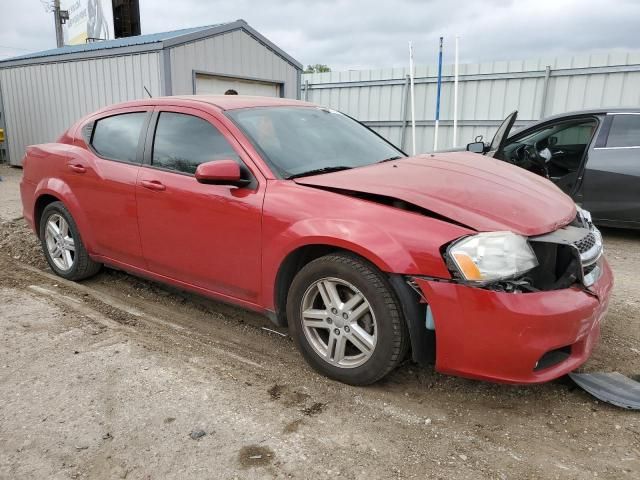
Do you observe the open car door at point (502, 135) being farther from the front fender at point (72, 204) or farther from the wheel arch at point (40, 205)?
the wheel arch at point (40, 205)

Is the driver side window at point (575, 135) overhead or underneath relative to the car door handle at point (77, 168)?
overhead

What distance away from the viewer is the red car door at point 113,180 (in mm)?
3799

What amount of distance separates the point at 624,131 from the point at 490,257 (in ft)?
14.9

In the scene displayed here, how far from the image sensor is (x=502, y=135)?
5617mm

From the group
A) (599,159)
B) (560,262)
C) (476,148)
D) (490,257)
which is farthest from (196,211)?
(599,159)

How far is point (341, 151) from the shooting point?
3529 millimetres

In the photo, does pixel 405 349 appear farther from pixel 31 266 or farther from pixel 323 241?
pixel 31 266

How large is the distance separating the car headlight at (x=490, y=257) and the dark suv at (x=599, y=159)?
3385 millimetres

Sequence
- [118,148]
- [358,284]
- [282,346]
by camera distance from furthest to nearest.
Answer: [118,148]
[282,346]
[358,284]

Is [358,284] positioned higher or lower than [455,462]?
higher

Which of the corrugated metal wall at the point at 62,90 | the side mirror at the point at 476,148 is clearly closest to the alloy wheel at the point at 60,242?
the side mirror at the point at 476,148

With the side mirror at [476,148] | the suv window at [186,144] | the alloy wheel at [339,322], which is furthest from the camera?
the side mirror at [476,148]

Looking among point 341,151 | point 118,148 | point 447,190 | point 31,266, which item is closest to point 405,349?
point 447,190

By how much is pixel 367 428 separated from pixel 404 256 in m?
0.86
